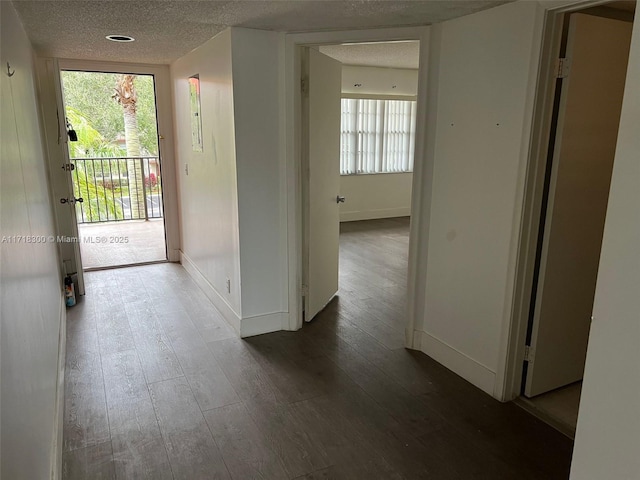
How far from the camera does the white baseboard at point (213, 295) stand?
136 inches

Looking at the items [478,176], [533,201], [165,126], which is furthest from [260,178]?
[165,126]

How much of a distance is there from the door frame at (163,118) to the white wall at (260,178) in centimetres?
195

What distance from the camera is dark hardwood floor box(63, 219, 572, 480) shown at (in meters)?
2.07

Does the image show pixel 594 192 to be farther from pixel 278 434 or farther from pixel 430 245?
pixel 278 434

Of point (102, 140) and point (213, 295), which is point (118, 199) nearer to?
point (102, 140)

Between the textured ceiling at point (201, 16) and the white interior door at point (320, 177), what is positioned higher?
the textured ceiling at point (201, 16)

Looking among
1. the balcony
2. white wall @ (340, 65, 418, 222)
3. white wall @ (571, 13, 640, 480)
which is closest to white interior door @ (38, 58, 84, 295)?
the balcony

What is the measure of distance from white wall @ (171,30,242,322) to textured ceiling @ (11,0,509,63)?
0.91 feet

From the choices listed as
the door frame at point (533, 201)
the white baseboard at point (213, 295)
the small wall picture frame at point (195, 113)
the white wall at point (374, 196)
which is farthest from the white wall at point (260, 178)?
the white wall at point (374, 196)

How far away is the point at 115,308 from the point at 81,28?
6.98 ft

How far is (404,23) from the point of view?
8.91ft

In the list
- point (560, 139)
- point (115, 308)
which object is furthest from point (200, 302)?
point (560, 139)

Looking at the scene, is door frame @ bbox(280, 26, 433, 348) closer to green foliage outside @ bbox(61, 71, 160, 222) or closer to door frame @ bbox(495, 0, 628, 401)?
door frame @ bbox(495, 0, 628, 401)

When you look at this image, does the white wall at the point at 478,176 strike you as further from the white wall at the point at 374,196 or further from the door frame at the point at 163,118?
the white wall at the point at 374,196
